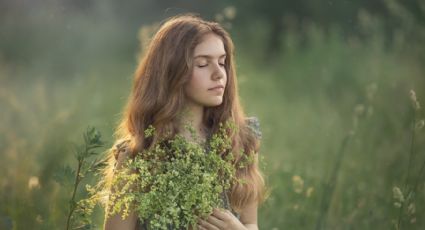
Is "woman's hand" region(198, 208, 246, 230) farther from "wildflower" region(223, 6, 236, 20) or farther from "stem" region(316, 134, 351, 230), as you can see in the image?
"wildflower" region(223, 6, 236, 20)

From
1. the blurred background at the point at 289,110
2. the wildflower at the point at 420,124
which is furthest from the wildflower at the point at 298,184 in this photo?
the wildflower at the point at 420,124

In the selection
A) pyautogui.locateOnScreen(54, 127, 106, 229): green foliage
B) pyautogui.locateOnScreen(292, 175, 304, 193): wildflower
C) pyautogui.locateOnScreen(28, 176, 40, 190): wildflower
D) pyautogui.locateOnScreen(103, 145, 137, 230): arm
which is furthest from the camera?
pyautogui.locateOnScreen(292, 175, 304, 193): wildflower

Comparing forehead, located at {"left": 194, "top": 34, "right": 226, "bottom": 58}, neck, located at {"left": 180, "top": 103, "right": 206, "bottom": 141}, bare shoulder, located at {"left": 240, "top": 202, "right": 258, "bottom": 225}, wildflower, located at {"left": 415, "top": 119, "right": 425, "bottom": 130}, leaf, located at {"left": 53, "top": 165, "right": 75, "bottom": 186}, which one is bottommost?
bare shoulder, located at {"left": 240, "top": 202, "right": 258, "bottom": 225}

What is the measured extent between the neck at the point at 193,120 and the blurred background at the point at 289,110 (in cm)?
34

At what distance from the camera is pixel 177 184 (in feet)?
7.96

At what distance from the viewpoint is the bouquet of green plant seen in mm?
2391

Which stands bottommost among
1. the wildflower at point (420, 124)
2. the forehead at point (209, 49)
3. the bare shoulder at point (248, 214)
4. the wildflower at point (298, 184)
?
→ the bare shoulder at point (248, 214)

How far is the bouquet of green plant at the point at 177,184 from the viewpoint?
2391mm

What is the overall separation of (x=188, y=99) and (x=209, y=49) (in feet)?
0.62

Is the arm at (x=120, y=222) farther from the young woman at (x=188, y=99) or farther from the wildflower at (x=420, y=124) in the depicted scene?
the wildflower at (x=420, y=124)

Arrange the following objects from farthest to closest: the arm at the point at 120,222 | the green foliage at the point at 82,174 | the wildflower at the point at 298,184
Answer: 1. the wildflower at the point at 298,184
2. the arm at the point at 120,222
3. the green foliage at the point at 82,174

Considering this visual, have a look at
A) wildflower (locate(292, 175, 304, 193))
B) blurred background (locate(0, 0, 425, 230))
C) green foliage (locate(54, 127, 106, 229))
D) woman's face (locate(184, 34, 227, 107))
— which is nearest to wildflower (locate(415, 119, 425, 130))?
blurred background (locate(0, 0, 425, 230))

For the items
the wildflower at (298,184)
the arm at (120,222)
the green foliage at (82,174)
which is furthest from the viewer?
the wildflower at (298,184)

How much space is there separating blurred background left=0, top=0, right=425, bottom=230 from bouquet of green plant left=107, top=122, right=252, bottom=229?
0.62 ft
